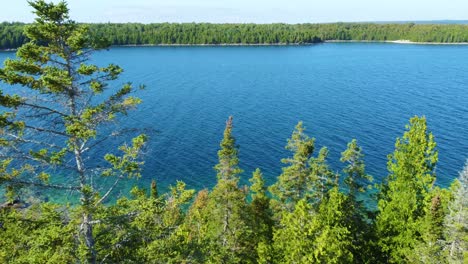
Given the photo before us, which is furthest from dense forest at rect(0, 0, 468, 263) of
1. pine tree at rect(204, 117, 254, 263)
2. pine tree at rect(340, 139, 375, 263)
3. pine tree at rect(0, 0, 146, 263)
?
pine tree at rect(204, 117, 254, 263)

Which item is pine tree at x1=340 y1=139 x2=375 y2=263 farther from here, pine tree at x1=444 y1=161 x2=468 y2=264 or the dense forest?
pine tree at x1=444 y1=161 x2=468 y2=264

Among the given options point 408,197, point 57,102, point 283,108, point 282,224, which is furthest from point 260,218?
point 283,108

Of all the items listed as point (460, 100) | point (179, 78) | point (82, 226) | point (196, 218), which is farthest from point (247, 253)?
point (179, 78)

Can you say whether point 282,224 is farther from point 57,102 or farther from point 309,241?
point 57,102

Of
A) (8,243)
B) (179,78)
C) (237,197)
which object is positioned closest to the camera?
(8,243)

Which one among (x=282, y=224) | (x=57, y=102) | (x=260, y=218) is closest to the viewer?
(x=57, y=102)

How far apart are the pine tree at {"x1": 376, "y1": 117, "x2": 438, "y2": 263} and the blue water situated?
62.2ft

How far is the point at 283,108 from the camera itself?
291 ft

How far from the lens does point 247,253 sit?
88.4 feet

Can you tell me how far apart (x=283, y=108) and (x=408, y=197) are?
65.5 meters

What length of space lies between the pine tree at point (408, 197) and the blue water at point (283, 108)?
19.0m

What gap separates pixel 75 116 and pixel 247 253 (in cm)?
1725

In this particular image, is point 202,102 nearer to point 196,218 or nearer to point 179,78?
point 179,78

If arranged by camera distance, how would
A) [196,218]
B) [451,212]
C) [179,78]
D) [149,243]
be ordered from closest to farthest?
[149,243]
[451,212]
[196,218]
[179,78]
